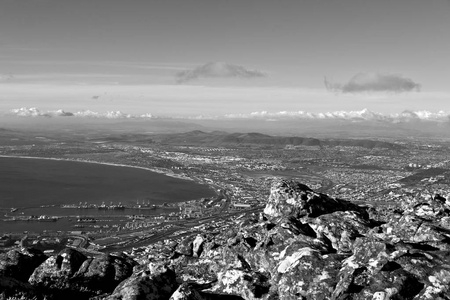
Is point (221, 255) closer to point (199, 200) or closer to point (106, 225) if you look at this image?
point (106, 225)

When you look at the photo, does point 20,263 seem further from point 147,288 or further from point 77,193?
point 77,193

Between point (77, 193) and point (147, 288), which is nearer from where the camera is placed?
point (147, 288)

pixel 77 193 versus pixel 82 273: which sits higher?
pixel 82 273

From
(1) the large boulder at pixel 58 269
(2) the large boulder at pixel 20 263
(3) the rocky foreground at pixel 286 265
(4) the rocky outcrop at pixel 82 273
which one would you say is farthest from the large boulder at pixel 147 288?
(2) the large boulder at pixel 20 263

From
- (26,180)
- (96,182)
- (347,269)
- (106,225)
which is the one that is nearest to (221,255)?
(347,269)

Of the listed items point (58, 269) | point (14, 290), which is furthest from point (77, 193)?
point (14, 290)

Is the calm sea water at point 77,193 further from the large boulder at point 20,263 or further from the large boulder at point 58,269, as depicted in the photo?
Answer: the large boulder at point 58,269
